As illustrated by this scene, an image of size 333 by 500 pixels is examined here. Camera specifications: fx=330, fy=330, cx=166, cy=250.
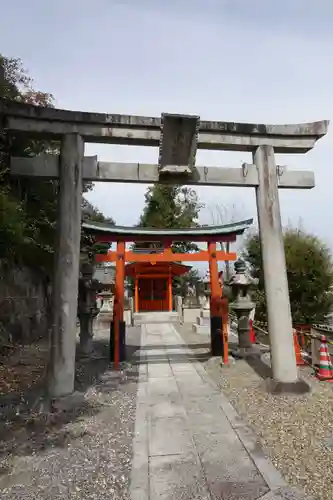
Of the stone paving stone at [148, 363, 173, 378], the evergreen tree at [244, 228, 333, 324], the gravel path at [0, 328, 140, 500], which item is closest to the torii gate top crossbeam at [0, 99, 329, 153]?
the gravel path at [0, 328, 140, 500]

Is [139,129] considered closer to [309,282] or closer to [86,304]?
[86,304]

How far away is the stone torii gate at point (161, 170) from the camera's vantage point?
17.5ft

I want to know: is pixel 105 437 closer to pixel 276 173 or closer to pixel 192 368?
pixel 192 368

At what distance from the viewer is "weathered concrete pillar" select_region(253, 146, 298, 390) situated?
5.71 m

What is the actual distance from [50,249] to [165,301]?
13.4m

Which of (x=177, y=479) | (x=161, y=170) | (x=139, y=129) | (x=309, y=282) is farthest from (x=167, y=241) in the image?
(x=309, y=282)

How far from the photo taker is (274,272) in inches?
232

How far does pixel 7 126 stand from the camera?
5492mm

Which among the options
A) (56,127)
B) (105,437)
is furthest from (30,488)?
(56,127)

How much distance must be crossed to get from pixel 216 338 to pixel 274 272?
3.95 metres

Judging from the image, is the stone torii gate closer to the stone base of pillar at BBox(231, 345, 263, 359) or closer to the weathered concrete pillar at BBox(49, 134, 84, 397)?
the weathered concrete pillar at BBox(49, 134, 84, 397)

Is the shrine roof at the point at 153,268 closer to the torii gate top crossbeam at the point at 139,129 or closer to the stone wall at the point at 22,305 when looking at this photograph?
the stone wall at the point at 22,305

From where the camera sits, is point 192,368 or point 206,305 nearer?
point 192,368

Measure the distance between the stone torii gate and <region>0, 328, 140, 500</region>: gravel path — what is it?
67cm
